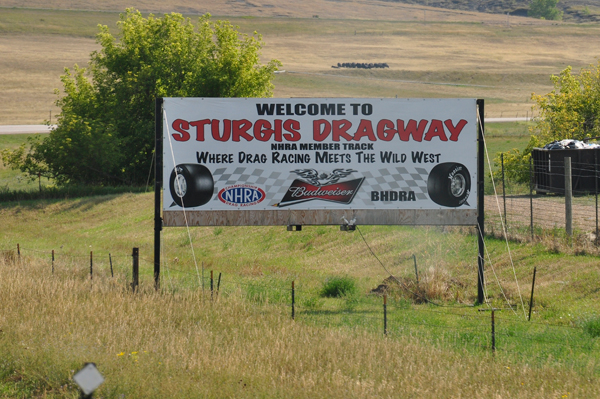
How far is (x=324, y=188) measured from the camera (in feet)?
45.1

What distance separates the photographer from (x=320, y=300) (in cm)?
1401

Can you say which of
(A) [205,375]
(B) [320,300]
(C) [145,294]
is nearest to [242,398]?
(A) [205,375]

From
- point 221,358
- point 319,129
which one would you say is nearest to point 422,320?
point 319,129

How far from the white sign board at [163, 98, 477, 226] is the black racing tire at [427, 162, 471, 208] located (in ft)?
0.07

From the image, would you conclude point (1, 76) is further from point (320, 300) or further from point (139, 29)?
point (320, 300)

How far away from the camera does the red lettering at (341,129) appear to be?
539 inches

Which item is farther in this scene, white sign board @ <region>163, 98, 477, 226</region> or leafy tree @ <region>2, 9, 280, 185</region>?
leafy tree @ <region>2, 9, 280, 185</region>

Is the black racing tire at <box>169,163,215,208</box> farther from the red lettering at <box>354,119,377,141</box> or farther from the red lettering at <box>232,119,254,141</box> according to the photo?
the red lettering at <box>354,119,377,141</box>

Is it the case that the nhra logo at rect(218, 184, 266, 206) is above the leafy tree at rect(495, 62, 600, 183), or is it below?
below

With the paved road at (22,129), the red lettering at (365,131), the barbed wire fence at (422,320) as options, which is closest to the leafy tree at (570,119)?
the red lettering at (365,131)

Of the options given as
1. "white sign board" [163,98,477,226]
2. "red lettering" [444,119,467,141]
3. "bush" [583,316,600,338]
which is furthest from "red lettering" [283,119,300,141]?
"bush" [583,316,600,338]

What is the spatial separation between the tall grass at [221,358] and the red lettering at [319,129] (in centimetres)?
421

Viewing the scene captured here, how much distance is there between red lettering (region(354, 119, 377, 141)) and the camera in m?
13.7

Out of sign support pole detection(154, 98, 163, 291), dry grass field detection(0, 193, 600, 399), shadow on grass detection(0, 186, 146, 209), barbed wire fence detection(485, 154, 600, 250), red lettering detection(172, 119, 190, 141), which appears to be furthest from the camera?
shadow on grass detection(0, 186, 146, 209)
